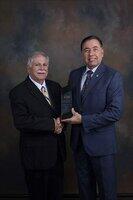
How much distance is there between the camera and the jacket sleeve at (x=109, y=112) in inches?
123

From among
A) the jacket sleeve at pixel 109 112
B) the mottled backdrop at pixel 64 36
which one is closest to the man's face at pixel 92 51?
the jacket sleeve at pixel 109 112

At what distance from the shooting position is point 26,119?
320 cm

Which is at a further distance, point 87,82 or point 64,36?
point 64,36

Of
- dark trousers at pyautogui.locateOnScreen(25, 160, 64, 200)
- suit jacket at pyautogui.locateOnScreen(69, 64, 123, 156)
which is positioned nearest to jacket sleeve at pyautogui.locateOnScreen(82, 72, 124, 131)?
suit jacket at pyautogui.locateOnScreen(69, 64, 123, 156)

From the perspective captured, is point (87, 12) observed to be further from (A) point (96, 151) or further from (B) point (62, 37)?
(A) point (96, 151)

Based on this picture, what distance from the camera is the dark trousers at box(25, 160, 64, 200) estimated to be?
3.30 meters

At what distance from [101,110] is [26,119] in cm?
58

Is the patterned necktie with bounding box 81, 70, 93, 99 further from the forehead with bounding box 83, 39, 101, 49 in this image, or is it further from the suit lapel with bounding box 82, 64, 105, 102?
the forehead with bounding box 83, 39, 101, 49

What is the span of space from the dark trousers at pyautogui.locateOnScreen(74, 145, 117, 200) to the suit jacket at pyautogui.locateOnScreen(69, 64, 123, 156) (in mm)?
78

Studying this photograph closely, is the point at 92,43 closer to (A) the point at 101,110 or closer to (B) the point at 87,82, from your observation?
(B) the point at 87,82

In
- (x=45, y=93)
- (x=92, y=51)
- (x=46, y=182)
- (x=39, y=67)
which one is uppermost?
(x=92, y=51)

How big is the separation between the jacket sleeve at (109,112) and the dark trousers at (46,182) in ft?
1.47

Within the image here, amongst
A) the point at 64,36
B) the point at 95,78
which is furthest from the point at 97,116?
the point at 64,36

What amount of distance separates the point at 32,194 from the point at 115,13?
2.00 meters
